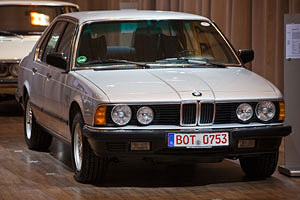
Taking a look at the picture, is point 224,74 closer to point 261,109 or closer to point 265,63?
point 261,109

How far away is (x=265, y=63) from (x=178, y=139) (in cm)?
706

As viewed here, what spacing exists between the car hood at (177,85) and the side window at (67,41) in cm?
63

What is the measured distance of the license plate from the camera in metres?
7.43

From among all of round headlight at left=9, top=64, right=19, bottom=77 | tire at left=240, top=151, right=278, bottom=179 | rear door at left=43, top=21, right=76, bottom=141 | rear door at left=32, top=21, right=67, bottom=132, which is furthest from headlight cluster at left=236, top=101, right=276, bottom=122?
round headlight at left=9, top=64, right=19, bottom=77

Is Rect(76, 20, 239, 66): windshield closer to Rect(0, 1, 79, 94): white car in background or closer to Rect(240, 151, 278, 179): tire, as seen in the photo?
Rect(240, 151, 278, 179): tire

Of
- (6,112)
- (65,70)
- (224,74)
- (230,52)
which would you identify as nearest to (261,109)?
(224,74)

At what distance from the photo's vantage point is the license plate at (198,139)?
7434 millimetres

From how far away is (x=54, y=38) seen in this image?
390 inches

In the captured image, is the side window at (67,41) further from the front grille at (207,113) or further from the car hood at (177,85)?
the front grille at (207,113)

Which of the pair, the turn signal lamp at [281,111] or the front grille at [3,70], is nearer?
the turn signal lamp at [281,111]

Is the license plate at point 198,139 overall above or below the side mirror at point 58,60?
below

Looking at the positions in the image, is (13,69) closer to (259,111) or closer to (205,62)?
(205,62)

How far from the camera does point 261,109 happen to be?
7.79 metres

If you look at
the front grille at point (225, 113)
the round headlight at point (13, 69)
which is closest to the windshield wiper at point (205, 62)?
the front grille at point (225, 113)
